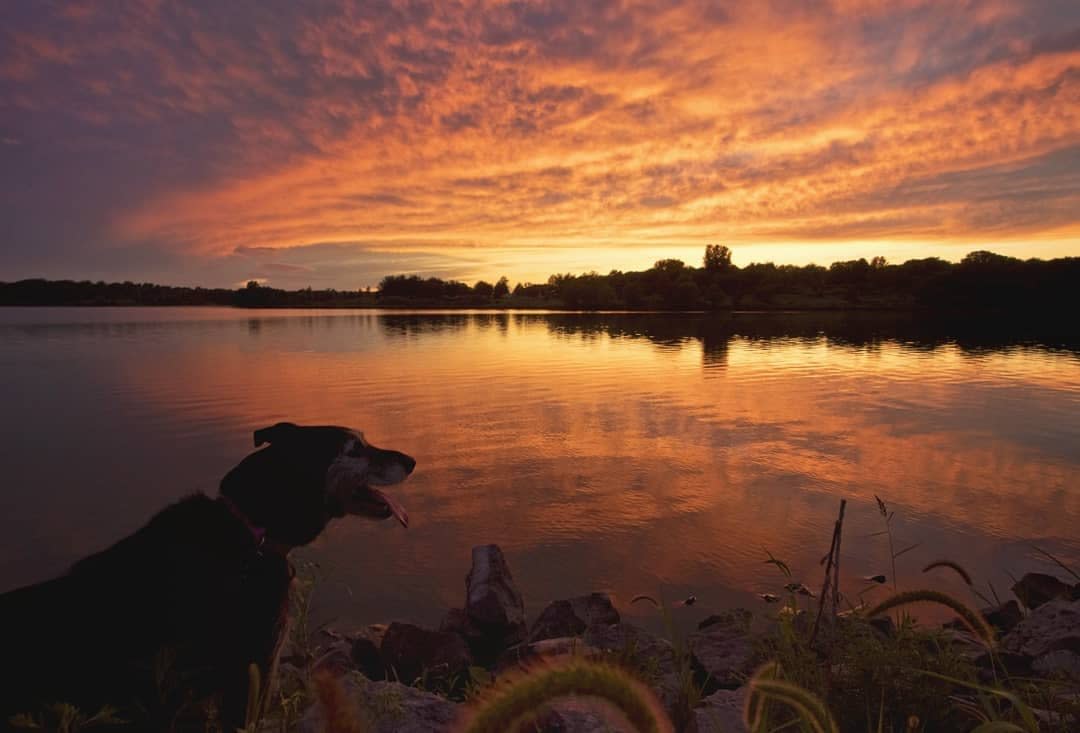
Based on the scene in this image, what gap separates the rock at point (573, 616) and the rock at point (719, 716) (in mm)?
2767

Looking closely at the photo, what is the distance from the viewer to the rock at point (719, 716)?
4.05 meters

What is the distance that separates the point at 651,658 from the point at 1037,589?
24.3 feet

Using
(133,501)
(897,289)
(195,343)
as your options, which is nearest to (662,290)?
(897,289)

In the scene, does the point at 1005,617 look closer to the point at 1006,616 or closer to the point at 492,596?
the point at 1006,616

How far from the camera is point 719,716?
4.28 meters

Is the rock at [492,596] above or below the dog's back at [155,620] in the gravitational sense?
below

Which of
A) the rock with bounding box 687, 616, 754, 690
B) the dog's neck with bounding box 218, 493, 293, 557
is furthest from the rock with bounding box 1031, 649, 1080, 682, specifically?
the dog's neck with bounding box 218, 493, 293, 557

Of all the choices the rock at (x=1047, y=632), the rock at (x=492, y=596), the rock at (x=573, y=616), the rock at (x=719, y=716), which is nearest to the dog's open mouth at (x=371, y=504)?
the rock at (x=492, y=596)

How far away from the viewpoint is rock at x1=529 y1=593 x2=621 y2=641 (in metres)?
7.28

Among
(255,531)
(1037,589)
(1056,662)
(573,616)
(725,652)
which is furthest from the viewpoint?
(1037,589)

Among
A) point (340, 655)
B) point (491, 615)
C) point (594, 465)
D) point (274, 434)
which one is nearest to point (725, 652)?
point (491, 615)

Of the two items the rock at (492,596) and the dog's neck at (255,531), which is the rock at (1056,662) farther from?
the dog's neck at (255,531)

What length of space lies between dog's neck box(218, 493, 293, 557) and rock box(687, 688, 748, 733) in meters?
3.62

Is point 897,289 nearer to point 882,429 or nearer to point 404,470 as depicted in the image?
point 882,429
